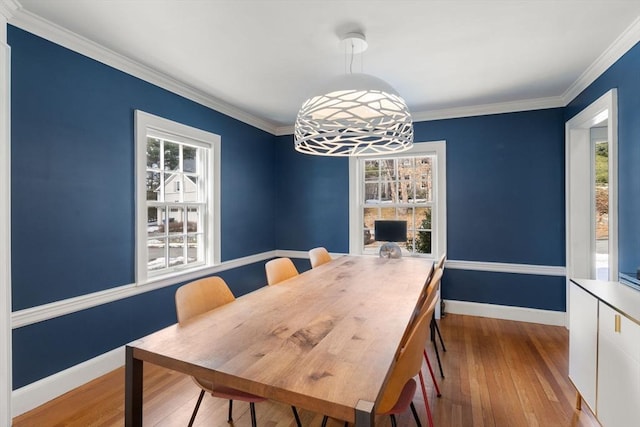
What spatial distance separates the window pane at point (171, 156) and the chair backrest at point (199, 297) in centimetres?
176

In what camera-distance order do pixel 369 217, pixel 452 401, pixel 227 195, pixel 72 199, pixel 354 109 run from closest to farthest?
pixel 354 109 < pixel 452 401 < pixel 72 199 < pixel 227 195 < pixel 369 217

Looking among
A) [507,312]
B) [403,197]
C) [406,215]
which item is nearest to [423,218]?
[406,215]

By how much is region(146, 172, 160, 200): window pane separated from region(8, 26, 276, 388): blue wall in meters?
0.25

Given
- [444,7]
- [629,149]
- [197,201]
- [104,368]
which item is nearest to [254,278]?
[197,201]

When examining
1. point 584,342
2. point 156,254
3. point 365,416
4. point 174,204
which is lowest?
point 584,342

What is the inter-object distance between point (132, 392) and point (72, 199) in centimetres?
167

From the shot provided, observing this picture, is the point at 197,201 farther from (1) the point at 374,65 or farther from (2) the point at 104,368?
(1) the point at 374,65

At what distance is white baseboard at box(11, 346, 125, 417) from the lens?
201cm

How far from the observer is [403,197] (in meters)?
4.27

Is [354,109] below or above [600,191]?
above

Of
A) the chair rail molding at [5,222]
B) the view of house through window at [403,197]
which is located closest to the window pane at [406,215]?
the view of house through window at [403,197]

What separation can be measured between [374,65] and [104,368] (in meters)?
3.27

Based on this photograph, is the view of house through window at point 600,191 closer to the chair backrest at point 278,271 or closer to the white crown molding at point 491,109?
the white crown molding at point 491,109

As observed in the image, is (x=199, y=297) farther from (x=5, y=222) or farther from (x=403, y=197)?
(x=403, y=197)
